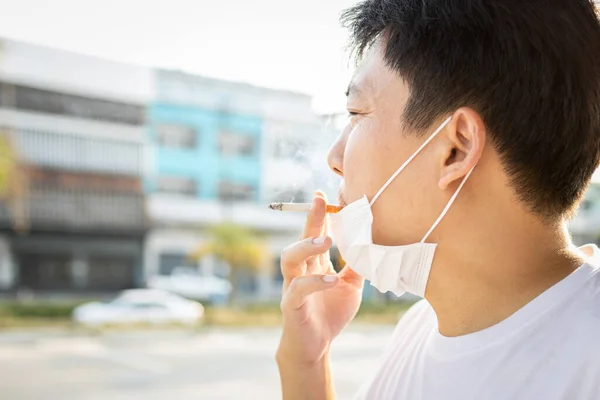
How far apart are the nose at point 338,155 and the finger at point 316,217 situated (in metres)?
0.03

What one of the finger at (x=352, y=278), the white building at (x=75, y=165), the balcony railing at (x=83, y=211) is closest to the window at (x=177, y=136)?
the white building at (x=75, y=165)

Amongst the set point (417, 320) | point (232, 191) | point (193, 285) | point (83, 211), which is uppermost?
point (417, 320)

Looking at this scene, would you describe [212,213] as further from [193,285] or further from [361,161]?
[361,161]

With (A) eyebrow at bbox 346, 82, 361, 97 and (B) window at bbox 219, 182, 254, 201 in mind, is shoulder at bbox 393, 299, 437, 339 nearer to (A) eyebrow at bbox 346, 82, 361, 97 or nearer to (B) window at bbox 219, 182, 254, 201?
(A) eyebrow at bbox 346, 82, 361, 97

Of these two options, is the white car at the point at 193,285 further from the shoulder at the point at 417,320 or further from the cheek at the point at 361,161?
the cheek at the point at 361,161

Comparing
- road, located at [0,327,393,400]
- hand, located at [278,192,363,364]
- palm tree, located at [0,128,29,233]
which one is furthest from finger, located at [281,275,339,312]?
palm tree, located at [0,128,29,233]

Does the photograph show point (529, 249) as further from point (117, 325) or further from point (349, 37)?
point (117, 325)

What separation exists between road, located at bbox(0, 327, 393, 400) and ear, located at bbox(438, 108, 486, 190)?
11.0ft

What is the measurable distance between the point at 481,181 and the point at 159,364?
5.44 meters

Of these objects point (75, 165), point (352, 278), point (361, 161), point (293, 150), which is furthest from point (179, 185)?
point (361, 161)

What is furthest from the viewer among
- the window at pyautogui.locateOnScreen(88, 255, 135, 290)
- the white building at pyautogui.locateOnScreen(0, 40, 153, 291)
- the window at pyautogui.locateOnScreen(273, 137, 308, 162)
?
A: the window at pyautogui.locateOnScreen(88, 255, 135, 290)


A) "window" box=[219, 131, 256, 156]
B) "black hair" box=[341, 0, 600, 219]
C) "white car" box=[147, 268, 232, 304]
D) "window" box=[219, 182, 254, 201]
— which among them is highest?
"window" box=[219, 131, 256, 156]

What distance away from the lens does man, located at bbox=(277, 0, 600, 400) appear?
17.7 inches

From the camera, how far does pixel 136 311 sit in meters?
A: 7.68
